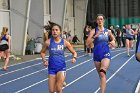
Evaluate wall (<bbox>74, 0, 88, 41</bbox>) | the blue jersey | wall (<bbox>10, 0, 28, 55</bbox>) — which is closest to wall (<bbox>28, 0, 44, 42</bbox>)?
wall (<bbox>10, 0, 28, 55</bbox>)

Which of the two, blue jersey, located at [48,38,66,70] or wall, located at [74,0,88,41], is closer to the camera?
blue jersey, located at [48,38,66,70]

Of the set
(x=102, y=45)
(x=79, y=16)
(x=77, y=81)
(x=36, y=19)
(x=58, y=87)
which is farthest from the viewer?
(x=79, y=16)

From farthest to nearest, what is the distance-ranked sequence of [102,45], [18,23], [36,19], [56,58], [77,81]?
[36,19] < [18,23] < [77,81] < [102,45] < [56,58]

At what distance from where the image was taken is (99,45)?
8.99m

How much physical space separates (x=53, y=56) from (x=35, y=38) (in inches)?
787

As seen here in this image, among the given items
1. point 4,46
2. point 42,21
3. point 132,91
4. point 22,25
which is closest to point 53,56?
point 132,91

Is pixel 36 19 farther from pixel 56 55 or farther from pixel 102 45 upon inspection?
pixel 56 55

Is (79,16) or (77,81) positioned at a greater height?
(79,16)

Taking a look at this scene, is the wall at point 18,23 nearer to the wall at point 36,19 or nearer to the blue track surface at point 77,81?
the wall at point 36,19

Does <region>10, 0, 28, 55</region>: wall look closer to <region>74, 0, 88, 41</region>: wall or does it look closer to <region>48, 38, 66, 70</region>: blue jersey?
<region>48, 38, 66, 70</region>: blue jersey

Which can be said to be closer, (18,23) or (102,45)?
(102,45)

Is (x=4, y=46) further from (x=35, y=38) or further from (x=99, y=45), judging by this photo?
(x=35, y=38)

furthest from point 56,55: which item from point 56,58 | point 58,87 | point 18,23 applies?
point 18,23

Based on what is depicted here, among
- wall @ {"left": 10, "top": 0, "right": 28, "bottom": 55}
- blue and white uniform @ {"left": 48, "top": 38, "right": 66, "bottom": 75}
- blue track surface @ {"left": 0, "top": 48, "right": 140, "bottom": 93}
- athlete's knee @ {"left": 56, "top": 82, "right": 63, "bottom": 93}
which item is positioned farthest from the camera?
wall @ {"left": 10, "top": 0, "right": 28, "bottom": 55}
